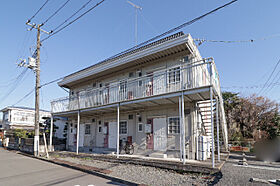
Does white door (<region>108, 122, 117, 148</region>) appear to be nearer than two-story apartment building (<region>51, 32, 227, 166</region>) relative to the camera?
No

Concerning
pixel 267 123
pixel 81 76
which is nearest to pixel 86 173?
pixel 81 76

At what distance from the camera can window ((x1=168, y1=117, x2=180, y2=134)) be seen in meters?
10.0

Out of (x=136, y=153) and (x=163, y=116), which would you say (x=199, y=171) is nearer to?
(x=163, y=116)

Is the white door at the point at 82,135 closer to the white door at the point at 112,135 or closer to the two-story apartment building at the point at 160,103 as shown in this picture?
the two-story apartment building at the point at 160,103

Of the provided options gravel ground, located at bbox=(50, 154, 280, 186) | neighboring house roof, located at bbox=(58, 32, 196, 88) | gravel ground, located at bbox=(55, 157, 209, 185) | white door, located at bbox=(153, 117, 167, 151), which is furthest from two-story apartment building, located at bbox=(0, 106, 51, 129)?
gravel ground, located at bbox=(50, 154, 280, 186)

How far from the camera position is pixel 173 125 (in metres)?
10.2

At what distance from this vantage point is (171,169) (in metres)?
7.81

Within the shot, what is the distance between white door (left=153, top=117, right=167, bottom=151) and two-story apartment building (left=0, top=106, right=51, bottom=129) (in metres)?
26.5

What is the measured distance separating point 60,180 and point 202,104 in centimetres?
783

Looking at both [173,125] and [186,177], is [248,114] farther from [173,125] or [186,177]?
[186,177]

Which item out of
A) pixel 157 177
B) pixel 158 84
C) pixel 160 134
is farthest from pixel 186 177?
pixel 158 84

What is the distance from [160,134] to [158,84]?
2.89m

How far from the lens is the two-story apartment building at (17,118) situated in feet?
98.2

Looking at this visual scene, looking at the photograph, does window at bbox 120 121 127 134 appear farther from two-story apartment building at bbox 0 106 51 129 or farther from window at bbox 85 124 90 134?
two-story apartment building at bbox 0 106 51 129
